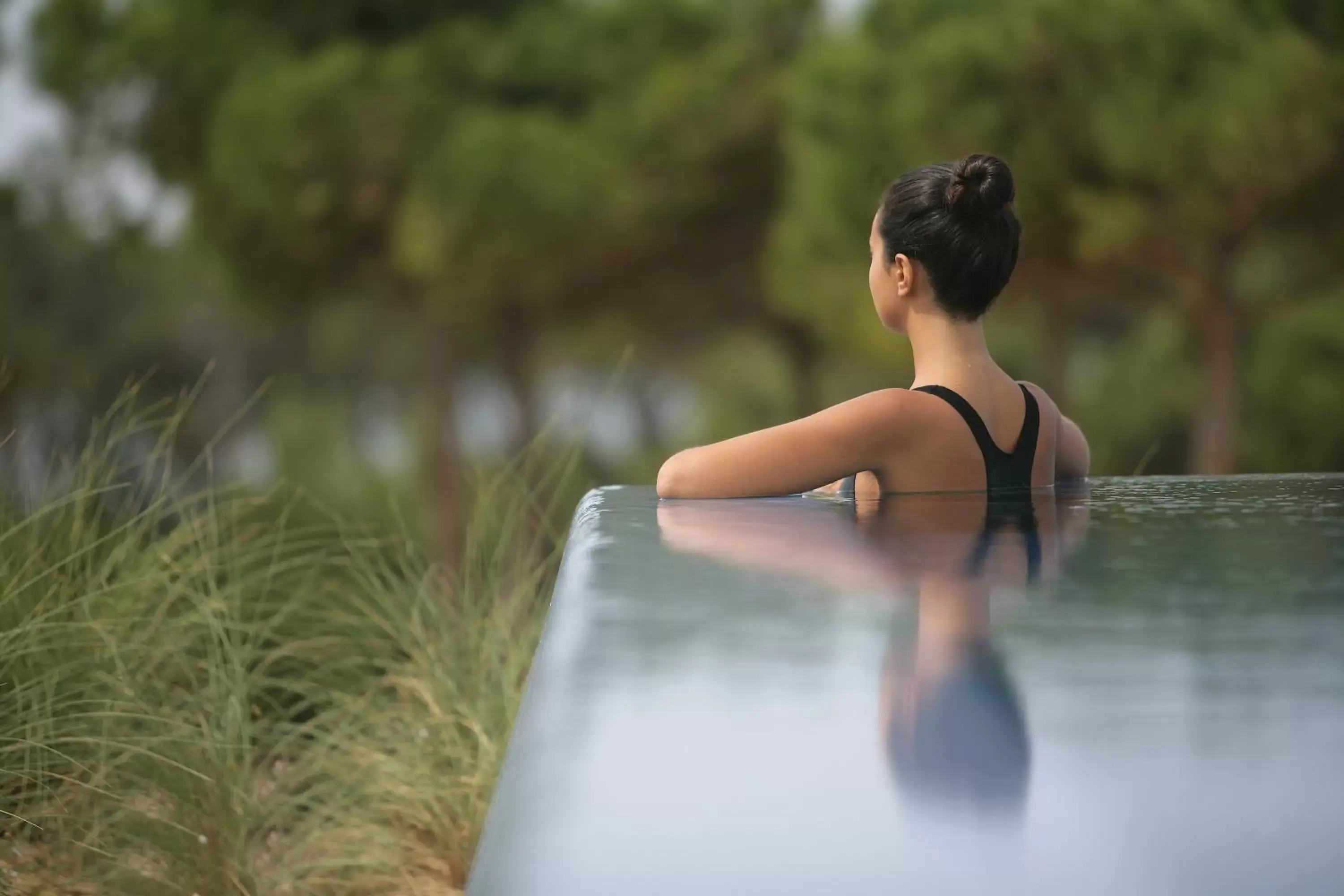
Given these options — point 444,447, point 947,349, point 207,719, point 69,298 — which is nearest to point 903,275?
point 947,349

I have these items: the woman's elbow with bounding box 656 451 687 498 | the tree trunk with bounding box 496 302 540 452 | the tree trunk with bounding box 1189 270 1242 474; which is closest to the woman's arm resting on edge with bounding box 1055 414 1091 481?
the woman's elbow with bounding box 656 451 687 498

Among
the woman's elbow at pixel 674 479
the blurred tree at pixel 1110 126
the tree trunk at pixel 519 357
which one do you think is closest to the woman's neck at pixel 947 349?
the woman's elbow at pixel 674 479

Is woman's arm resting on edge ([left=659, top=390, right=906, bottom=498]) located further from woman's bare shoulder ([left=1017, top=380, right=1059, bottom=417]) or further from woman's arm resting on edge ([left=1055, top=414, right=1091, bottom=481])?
woman's arm resting on edge ([left=1055, top=414, right=1091, bottom=481])

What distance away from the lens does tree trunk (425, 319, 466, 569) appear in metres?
10.1

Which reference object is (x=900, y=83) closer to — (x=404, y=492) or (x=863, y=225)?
(x=863, y=225)

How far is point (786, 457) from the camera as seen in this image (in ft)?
4.56

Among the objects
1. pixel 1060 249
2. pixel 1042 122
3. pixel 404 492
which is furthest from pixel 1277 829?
pixel 404 492

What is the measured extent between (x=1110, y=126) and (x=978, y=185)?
19.2 ft

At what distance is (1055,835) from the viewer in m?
0.52

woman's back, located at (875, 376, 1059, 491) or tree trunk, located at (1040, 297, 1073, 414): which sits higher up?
woman's back, located at (875, 376, 1059, 491)

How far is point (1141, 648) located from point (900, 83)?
6918mm

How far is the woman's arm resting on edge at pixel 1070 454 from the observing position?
5.73 ft

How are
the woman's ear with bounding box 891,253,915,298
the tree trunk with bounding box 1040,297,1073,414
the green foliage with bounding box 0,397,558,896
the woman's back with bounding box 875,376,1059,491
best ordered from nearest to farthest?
1. the woman's back with bounding box 875,376,1059,491
2. the woman's ear with bounding box 891,253,915,298
3. the green foliage with bounding box 0,397,558,896
4. the tree trunk with bounding box 1040,297,1073,414

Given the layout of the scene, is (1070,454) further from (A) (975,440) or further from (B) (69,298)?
(B) (69,298)
